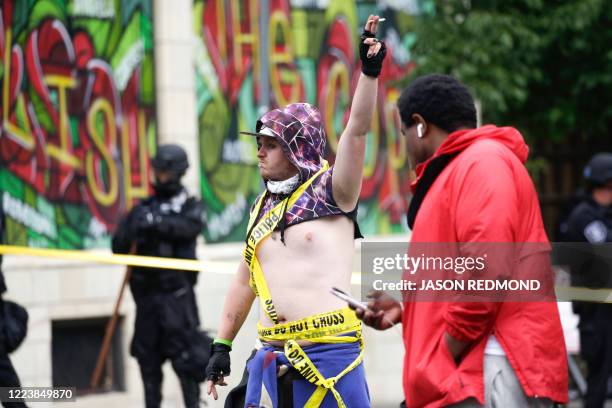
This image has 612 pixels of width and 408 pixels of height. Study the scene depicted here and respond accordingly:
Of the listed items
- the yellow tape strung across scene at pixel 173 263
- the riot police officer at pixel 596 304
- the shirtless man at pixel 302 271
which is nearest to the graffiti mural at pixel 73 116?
the yellow tape strung across scene at pixel 173 263

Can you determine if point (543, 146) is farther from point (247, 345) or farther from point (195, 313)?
point (247, 345)

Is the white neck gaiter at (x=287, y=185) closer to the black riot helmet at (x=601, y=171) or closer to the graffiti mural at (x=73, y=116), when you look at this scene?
the black riot helmet at (x=601, y=171)

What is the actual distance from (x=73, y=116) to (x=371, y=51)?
6.43 metres

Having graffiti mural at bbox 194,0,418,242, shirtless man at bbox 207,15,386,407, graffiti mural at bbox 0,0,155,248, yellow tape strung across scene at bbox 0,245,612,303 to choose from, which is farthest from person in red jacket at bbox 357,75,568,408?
graffiti mural at bbox 0,0,155,248

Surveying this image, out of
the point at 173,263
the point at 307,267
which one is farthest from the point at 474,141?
the point at 173,263

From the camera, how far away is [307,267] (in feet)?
17.9

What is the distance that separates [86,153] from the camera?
35.8 feet

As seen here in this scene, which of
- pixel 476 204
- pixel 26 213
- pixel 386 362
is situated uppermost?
pixel 476 204

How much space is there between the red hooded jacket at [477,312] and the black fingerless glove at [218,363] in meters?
1.45

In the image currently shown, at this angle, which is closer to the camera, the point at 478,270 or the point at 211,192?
the point at 478,270

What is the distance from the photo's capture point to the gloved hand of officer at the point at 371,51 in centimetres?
476

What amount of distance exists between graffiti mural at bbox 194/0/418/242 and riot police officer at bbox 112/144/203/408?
1.57 meters

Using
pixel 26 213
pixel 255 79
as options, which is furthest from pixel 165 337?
pixel 255 79

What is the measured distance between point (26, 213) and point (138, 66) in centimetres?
177
